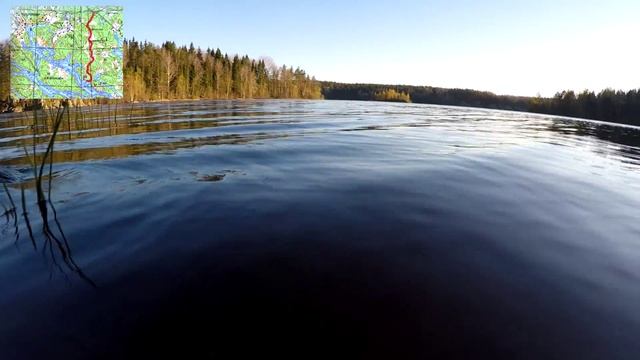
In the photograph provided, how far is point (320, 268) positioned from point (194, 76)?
9385 cm

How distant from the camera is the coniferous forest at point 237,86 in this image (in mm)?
59656

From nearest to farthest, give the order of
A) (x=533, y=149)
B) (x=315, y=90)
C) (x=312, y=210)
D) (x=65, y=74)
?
(x=312, y=210) → (x=533, y=149) → (x=65, y=74) → (x=315, y=90)

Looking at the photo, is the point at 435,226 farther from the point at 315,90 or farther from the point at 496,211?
the point at 315,90

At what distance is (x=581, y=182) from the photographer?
7996 millimetres

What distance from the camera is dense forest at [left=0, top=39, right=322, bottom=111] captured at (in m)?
65.3

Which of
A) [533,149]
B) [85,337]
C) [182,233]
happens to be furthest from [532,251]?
[533,149]

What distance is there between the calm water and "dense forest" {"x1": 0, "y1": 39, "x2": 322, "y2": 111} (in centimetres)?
4998

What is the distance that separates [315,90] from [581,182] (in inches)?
5289
